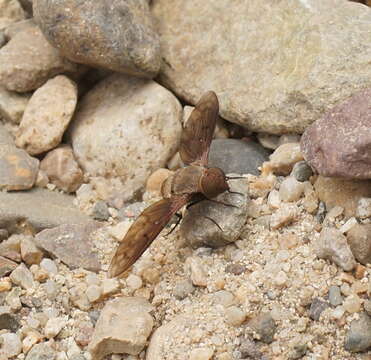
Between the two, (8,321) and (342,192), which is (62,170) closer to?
(8,321)

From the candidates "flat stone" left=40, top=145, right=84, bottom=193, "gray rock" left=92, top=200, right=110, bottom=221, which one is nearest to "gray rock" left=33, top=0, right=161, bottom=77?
"flat stone" left=40, top=145, right=84, bottom=193

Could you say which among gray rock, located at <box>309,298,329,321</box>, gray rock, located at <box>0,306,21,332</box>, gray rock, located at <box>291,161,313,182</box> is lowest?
gray rock, located at <box>0,306,21,332</box>

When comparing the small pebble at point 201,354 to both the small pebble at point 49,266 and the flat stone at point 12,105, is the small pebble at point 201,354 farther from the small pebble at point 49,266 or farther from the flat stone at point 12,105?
the flat stone at point 12,105

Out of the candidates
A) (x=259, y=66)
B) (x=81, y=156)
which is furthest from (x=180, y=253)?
(x=259, y=66)

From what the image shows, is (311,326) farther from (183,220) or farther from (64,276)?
(64,276)

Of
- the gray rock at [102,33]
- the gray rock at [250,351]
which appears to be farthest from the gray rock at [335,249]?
the gray rock at [102,33]

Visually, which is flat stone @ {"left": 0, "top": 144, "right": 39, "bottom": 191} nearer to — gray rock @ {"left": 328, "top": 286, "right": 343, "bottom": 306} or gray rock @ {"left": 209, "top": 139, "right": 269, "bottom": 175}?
gray rock @ {"left": 209, "top": 139, "right": 269, "bottom": 175}

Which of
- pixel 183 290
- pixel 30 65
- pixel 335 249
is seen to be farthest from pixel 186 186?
pixel 30 65
